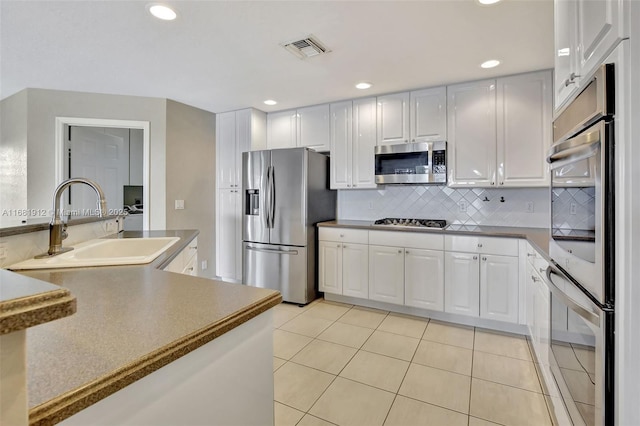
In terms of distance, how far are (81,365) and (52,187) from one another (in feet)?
12.4

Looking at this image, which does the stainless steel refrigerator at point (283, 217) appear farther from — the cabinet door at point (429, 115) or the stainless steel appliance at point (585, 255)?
the stainless steel appliance at point (585, 255)

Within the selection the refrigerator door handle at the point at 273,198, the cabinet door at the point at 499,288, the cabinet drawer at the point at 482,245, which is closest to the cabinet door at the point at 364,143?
the refrigerator door handle at the point at 273,198

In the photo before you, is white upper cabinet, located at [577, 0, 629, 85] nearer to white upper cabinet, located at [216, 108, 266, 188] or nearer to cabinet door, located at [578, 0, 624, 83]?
cabinet door, located at [578, 0, 624, 83]

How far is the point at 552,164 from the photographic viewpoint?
5.38 ft

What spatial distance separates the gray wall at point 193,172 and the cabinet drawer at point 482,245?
121 inches

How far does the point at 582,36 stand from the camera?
1238 mm

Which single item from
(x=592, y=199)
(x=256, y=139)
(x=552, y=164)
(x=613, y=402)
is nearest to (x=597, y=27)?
(x=592, y=199)

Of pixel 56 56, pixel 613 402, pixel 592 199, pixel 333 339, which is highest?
pixel 56 56

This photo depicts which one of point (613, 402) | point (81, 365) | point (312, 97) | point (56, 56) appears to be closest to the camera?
point (81, 365)

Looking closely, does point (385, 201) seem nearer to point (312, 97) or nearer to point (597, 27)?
point (312, 97)

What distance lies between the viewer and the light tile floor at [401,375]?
68.5 inches

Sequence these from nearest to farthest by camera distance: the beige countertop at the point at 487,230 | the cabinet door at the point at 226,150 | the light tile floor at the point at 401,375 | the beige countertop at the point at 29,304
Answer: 1. the beige countertop at the point at 29,304
2. the light tile floor at the point at 401,375
3. the beige countertop at the point at 487,230
4. the cabinet door at the point at 226,150

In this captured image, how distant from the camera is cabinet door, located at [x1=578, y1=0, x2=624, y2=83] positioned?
3.13 feet

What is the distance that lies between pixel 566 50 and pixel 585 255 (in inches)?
39.1
